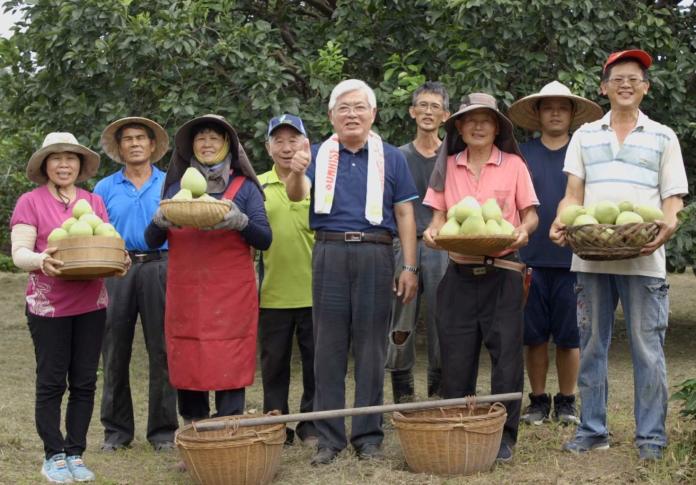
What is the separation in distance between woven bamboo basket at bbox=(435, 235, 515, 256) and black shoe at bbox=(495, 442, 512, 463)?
1.12m

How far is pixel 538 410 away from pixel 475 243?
191 centimetres

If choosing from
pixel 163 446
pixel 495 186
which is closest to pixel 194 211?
pixel 495 186

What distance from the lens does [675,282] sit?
17812 millimetres

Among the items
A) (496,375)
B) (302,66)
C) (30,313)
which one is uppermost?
(302,66)

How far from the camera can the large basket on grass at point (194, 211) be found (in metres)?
4.91

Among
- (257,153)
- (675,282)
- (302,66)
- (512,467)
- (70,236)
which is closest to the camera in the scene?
(70,236)

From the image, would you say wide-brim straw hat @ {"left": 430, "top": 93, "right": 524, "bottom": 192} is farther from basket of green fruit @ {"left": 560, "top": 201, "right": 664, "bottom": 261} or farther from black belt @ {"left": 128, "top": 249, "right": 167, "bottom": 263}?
black belt @ {"left": 128, "top": 249, "right": 167, "bottom": 263}

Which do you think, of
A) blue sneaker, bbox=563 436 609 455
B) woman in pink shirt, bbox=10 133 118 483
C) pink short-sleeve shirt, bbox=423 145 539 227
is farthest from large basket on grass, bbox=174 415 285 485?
Result: blue sneaker, bbox=563 436 609 455

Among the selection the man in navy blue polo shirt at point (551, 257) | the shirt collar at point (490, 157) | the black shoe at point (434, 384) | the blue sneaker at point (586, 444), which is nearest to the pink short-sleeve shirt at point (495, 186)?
the shirt collar at point (490, 157)

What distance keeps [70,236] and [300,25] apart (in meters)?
5.69

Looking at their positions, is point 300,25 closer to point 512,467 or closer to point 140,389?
point 140,389

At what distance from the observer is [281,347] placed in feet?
19.5

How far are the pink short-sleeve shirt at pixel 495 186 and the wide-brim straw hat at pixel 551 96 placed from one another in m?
0.80

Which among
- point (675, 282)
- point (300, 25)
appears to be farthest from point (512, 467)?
point (675, 282)
